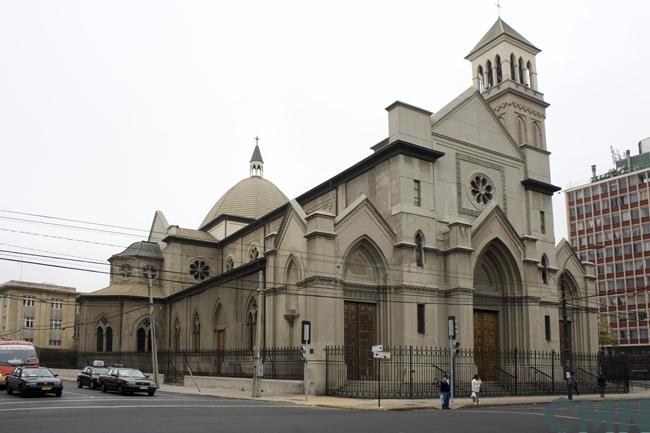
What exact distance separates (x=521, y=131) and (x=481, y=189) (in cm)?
690

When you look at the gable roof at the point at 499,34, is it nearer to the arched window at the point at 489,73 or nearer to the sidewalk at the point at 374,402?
the arched window at the point at 489,73

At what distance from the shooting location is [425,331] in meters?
38.9

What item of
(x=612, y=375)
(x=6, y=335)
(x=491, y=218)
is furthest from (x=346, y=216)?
(x=6, y=335)

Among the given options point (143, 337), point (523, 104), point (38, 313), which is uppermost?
point (523, 104)

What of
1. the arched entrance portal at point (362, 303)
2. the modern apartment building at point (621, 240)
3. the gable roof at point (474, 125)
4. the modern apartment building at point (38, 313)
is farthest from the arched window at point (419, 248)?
the modern apartment building at point (38, 313)

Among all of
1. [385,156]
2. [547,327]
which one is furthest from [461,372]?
[385,156]

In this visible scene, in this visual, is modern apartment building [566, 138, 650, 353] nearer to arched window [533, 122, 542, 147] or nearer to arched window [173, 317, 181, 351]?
arched window [533, 122, 542, 147]

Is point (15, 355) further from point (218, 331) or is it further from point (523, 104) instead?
point (523, 104)

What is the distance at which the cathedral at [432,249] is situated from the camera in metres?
38.1

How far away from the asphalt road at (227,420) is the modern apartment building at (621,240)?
74716 mm

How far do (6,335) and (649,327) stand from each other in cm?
9204

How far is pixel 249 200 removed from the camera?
69.3 m

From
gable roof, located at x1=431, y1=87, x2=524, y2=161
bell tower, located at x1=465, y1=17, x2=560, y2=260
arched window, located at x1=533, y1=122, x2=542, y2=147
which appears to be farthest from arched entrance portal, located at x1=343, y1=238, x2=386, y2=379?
arched window, located at x1=533, y1=122, x2=542, y2=147

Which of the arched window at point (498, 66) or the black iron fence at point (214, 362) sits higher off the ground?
the arched window at point (498, 66)
